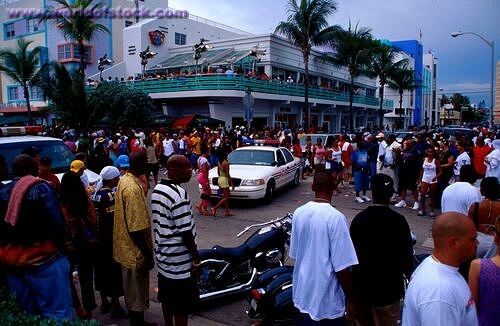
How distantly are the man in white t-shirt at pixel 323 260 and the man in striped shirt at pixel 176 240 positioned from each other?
109 cm

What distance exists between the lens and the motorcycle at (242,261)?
17.0 ft

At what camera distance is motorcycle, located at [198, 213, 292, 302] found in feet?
17.0

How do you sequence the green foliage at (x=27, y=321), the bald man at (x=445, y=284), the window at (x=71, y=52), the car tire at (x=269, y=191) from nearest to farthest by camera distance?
the bald man at (x=445, y=284)
the green foliage at (x=27, y=321)
the car tire at (x=269, y=191)
the window at (x=71, y=52)

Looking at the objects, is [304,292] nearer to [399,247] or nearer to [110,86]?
[399,247]

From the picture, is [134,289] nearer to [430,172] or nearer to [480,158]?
[430,172]

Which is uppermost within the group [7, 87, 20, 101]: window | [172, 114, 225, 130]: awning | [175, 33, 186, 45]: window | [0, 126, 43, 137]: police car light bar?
[175, 33, 186, 45]: window

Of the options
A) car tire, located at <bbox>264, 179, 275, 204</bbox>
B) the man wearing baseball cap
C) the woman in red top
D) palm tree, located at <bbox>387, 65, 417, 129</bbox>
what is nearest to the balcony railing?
car tire, located at <bbox>264, 179, 275, 204</bbox>

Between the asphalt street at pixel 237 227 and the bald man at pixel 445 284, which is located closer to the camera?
the bald man at pixel 445 284

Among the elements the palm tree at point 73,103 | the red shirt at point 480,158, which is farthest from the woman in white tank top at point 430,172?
the palm tree at point 73,103

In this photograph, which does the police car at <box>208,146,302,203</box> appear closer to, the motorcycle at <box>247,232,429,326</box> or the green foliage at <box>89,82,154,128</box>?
the motorcycle at <box>247,232,429,326</box>

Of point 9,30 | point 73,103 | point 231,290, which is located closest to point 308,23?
point 73,103

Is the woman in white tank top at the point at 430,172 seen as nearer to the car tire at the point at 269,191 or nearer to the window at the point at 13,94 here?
the car tire at the point at 269,191

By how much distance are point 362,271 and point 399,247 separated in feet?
1.17

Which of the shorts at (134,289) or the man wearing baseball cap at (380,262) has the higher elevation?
the man wearing baseball cap at (380,262)
